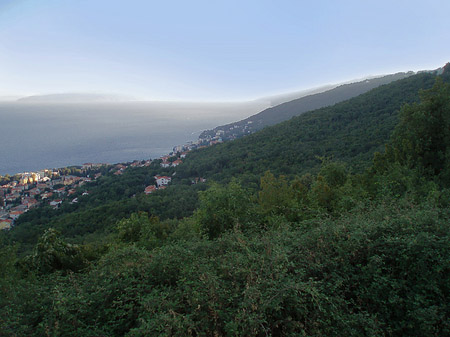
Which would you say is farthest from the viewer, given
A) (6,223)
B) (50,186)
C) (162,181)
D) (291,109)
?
(291,109)

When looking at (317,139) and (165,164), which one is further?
(165,164)

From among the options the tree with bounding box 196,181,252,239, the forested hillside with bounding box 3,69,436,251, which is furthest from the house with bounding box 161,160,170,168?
the tree with bounding box 196,181,252,239

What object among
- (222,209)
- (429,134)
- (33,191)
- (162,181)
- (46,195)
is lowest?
(162,181)

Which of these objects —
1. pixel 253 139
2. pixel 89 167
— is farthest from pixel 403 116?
pixel 89 167

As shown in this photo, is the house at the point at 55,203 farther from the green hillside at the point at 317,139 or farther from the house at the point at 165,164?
the house at the point at 165,164

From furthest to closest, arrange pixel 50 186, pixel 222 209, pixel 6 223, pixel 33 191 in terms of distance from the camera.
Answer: pixel 50 186, pixel 33 191, pixel 6 223, pixel 222 209

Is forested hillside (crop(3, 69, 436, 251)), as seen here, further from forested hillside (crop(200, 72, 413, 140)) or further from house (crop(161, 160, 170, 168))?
forested hillside (crop(200, 72, 413, 140))

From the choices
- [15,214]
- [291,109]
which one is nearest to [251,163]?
[15,214]

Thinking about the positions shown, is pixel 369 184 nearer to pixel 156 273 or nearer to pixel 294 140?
pixel 156 273

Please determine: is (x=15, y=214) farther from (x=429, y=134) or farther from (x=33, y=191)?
(x=429, y=134)
